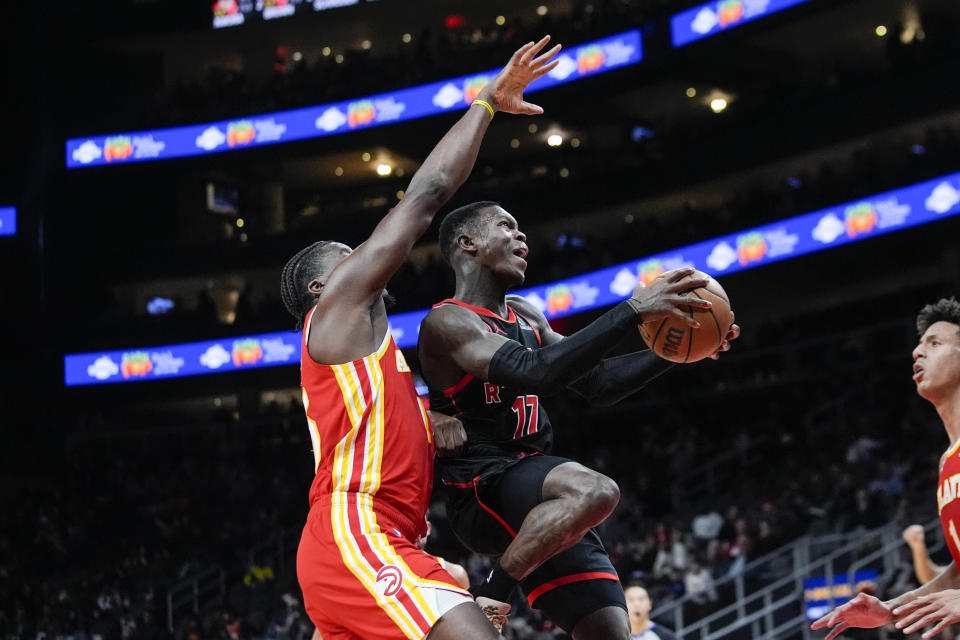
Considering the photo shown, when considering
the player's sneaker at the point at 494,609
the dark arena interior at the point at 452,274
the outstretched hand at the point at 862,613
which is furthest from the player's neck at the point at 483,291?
the dark arena interior at the point at 452,274

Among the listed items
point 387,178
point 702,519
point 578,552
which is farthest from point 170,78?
point 578,552

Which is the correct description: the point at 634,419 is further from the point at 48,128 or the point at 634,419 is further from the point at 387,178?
the point at 48,128

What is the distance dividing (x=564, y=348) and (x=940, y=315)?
2.04m

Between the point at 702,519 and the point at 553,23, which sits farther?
the point at 553,23

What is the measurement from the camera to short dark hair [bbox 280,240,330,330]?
4.38 metres

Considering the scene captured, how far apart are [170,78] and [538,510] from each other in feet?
108

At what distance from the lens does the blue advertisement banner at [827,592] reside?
11.7 metres

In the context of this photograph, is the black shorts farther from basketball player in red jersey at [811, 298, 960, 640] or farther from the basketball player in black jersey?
basketball player in red jersey at [811, 298, 960, 640]

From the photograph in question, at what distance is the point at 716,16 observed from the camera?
2297 cm

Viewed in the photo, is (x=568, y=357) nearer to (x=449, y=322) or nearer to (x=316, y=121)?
(x=449, y=322)

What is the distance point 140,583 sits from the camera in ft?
70.4

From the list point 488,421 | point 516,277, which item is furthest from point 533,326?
point 488,421

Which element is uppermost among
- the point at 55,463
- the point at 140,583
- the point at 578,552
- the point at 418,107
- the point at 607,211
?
the point at 418,107

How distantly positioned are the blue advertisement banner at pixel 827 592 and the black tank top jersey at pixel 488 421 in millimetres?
8086
